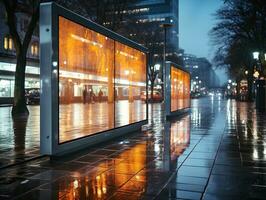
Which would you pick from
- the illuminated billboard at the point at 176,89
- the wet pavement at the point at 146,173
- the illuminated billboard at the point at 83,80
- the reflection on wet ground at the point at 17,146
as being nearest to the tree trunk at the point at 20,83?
the illuminated billboard at the point at 176,89

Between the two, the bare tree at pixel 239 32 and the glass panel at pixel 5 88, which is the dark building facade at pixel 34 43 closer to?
the glass panel at pixel 5 88

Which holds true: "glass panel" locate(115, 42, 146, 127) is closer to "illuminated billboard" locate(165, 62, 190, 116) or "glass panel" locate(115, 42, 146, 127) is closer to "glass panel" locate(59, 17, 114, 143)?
"glass panel" locate(59, 17, 114, 143)

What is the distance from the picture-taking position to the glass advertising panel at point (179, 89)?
2336 cm

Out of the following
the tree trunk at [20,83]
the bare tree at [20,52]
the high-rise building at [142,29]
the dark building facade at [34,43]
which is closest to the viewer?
the bare tree at [20,52]

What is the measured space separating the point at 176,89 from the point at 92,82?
13.8m

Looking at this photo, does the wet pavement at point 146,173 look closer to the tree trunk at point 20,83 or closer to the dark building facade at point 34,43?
the tree trunk at point 20,83

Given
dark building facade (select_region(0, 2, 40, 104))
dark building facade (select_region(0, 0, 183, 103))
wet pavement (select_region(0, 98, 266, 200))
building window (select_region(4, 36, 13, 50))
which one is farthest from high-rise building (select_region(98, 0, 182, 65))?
wet pavement (select_region(0, 98, 266, 200))

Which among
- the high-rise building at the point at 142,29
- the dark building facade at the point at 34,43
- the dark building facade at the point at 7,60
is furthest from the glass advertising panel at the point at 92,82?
the dark building facade at the point at 7,60

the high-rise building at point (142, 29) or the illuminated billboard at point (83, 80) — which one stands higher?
the high-rise building at point (142, 29)

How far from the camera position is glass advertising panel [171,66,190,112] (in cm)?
2336

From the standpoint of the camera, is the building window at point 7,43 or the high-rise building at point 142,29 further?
the building window at point 7,43

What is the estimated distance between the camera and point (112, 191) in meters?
6.32

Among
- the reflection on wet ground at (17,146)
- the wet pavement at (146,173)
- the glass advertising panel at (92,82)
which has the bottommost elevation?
the wet pavement at (146,173)

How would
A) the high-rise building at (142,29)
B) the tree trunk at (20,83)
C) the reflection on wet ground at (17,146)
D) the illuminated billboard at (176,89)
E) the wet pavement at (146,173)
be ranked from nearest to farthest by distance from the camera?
the wet pavement at (146,173) < the reflection on wet ground at (17,146) < the illuminated billboard at (176,89) < the tree trunk at (20,83) < the high-rise building at (142,29)
